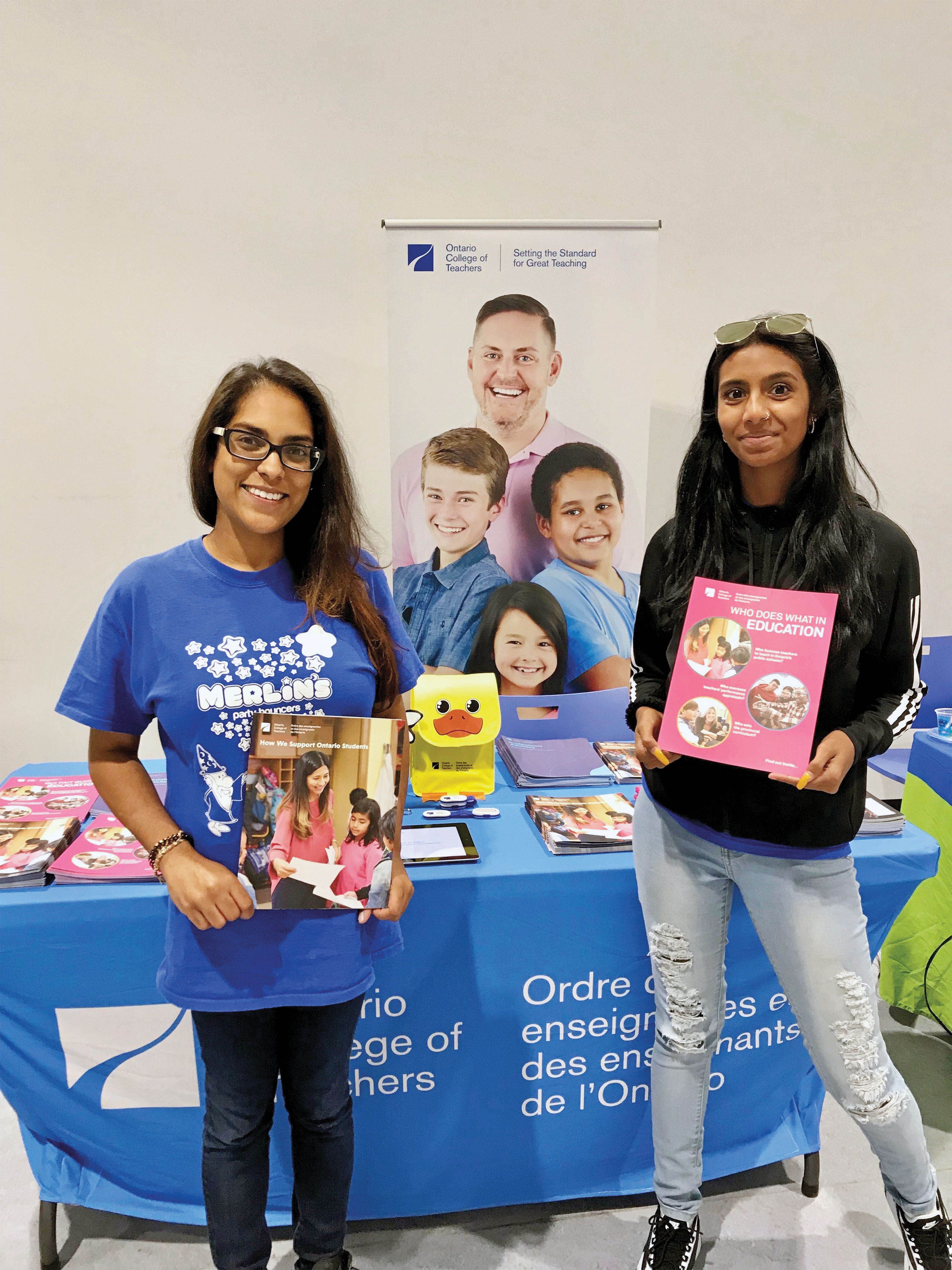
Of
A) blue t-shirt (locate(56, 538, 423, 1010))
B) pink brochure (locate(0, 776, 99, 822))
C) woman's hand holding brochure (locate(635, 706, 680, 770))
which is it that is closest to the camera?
blue t-shirt (locate(56, 538, 423, 1010))

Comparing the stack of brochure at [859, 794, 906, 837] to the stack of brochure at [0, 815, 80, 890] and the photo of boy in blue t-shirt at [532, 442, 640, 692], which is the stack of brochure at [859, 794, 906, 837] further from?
the stack of brochure at [0, 815, 80, 890]

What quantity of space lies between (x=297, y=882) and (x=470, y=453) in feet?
6.85

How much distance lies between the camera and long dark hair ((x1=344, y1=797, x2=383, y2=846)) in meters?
1.04

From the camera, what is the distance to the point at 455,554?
2.91 meters

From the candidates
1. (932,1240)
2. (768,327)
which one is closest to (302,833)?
(768,327)

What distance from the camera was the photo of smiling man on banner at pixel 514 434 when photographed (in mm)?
2750

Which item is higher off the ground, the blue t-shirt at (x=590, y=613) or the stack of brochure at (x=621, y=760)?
the blue t-shirt at (x=590, y=613)

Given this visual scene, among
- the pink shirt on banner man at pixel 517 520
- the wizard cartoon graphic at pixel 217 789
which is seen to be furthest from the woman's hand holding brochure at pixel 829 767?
the pink shirt on banner man at pixel 517 520

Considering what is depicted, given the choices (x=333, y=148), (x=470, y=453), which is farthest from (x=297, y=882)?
(x=333, y=148)

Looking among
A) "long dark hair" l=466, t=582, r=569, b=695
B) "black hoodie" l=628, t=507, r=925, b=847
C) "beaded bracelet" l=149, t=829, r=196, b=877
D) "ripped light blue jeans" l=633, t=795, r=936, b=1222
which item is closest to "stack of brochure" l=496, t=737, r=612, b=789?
"ripped light blue jeans" l=633, t=795, r=936, b=1222

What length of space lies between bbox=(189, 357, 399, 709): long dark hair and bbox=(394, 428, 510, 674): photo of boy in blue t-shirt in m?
1.74

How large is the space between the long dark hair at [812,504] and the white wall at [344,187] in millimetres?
2163

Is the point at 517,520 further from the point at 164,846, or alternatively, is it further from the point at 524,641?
the point at 164,846

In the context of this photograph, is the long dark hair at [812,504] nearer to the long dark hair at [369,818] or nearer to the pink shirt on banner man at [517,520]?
the long dark hair at [369,818]
